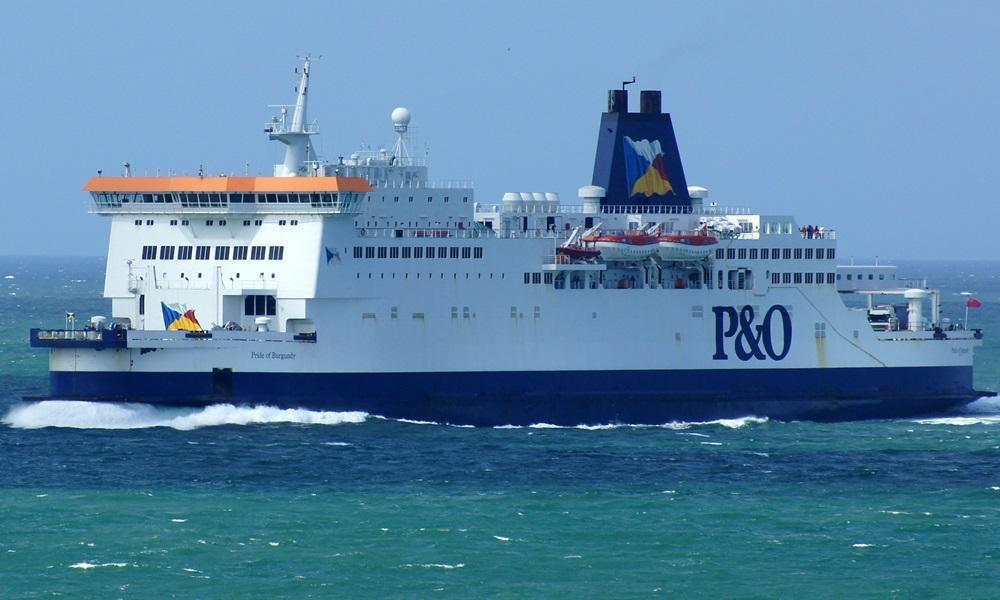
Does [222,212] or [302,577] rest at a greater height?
[222,212]

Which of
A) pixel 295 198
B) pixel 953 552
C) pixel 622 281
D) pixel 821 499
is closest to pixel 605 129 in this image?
pixel 622 281

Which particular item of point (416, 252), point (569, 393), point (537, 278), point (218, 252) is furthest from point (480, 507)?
point (218, 252)

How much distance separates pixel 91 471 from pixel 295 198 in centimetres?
860

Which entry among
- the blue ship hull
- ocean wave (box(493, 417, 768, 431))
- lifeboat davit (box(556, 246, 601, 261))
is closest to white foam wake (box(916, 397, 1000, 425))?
the blue ship hull

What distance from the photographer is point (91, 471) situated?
36.5 metres

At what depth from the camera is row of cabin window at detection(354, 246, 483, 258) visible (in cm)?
4238

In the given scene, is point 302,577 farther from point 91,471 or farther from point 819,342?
point 819,342

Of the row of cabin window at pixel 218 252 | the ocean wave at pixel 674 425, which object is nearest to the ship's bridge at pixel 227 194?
the row of cabin window at pixel 218 252

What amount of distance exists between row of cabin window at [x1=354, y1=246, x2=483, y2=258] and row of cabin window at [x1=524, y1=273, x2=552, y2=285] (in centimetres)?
131

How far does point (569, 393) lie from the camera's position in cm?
4450

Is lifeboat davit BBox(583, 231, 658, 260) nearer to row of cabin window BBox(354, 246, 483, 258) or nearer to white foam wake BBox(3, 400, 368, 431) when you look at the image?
row of cabin window BBox(354, 246, 483, 258)

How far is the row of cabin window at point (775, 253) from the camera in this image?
1855 inches

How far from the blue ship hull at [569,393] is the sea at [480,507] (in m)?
0.39

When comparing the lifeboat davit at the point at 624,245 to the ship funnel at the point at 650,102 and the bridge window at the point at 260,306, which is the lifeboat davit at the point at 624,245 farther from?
the bridge window at the point at 260,306
